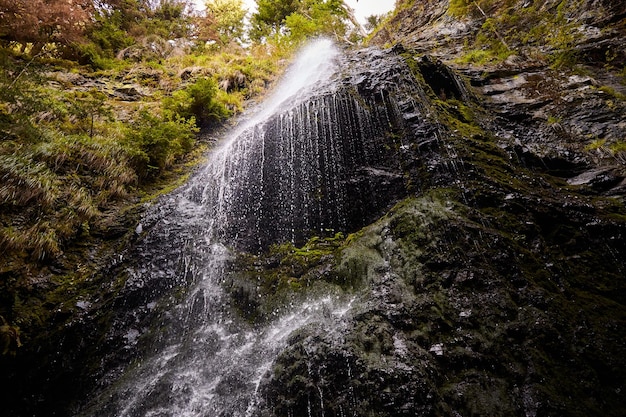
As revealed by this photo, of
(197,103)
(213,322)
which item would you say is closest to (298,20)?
(197,103)

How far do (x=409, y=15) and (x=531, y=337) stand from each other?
15310 mm

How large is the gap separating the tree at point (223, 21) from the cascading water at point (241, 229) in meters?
10.4

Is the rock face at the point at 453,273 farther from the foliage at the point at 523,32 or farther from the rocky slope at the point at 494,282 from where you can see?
the foliage at the point at 523,32

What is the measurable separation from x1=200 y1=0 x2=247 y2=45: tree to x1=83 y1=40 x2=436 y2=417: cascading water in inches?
409

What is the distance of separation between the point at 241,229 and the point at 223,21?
15.3 meters

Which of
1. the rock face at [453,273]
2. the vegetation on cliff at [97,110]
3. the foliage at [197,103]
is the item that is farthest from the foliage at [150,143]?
the rock face at [453,273]

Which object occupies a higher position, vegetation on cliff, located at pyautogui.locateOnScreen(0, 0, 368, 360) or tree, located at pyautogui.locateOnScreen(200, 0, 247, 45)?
tree, located at pyautogui.locateOnScreen(200, 0, 247, 45)

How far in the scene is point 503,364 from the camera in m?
3.23

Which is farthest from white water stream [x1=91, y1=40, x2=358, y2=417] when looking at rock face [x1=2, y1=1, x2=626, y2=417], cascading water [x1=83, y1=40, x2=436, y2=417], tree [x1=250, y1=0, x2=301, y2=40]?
tree [x1=250, y1=0, x2=301, y2=40]

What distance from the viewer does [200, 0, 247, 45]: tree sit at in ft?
52.1

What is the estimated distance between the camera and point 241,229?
6500 mm

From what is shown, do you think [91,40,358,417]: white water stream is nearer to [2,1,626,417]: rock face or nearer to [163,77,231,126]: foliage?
[2,1,626,417]: rock face

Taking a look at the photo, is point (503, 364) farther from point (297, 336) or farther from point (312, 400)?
point (297, 336)

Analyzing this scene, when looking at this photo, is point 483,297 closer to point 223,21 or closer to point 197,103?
point 197,103
